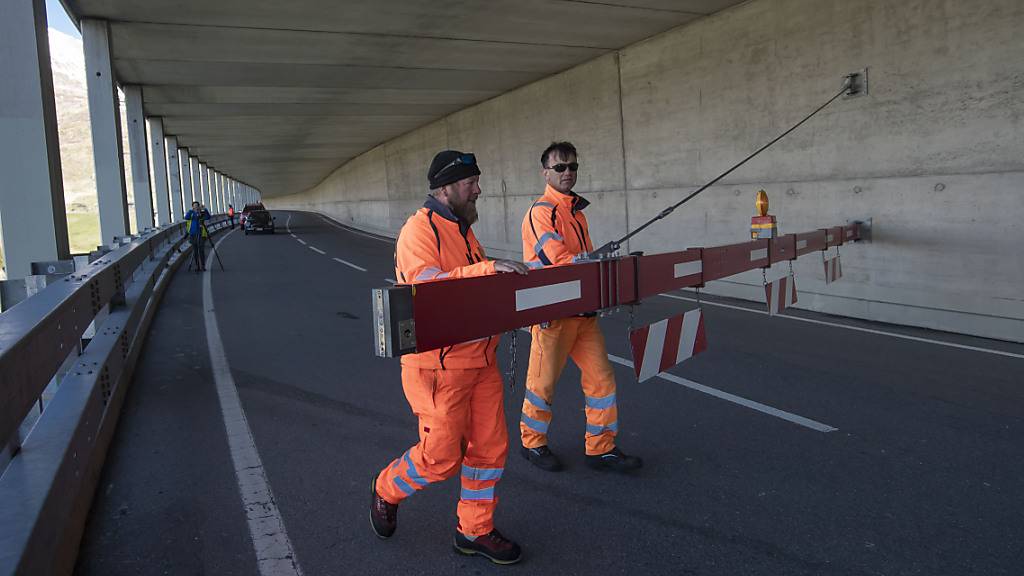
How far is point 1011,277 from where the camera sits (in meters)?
7.48

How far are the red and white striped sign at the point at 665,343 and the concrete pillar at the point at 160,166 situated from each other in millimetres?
25609

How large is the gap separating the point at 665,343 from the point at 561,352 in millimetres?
659

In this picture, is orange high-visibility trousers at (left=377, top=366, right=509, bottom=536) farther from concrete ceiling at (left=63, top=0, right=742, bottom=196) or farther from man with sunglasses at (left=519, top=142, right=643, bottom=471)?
concrete ceiling at (left=63, top=0, right=742, bottom=196)

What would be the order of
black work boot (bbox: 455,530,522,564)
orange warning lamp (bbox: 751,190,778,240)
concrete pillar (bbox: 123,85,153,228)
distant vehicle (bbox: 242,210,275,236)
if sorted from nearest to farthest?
black work boot (bbox: 455,530,522,564) → orange warning lamp (bbox: 751,190,778,240) → concrete pillar (bbox: 123,85,153,228) → distant vehicle (bbox: 242,210,275,236)

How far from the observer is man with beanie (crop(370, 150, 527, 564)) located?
3.14 metres

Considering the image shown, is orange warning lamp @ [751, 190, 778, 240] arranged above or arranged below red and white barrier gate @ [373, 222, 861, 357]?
above

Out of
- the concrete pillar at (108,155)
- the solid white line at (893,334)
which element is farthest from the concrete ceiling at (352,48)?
the solid white line at (893,334)

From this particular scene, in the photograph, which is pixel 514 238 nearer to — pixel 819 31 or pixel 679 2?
pixel 679 2

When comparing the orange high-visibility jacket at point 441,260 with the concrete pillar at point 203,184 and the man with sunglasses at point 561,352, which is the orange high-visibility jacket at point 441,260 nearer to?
the man with sunglasses at point 561,352

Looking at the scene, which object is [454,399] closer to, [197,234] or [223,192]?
[197,234]

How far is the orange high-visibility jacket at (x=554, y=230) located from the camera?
423 centimetres

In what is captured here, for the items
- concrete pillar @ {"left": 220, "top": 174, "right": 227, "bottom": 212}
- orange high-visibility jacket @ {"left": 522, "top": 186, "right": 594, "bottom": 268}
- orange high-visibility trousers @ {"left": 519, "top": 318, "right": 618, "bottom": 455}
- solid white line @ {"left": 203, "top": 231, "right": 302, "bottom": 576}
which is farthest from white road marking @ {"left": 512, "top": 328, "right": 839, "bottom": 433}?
concrete pillar @ {"left": 220, "top": 174, "right": 227, "bottom": 212}

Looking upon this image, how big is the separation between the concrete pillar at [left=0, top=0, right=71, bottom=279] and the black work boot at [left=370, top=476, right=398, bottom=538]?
497 cm

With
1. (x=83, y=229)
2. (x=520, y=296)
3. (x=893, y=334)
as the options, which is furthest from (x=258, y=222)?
(x=520, y=296)
